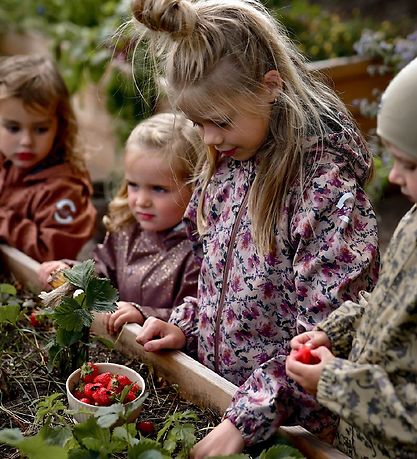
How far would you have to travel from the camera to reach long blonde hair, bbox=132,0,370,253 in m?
2.09

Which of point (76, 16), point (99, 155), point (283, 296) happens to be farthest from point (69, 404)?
point (76, 16)

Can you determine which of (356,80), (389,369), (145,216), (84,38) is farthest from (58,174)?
(84,38)

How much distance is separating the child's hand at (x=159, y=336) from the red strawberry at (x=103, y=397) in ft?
1.16

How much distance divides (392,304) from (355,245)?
1.31ft

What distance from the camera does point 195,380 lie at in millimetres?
2473

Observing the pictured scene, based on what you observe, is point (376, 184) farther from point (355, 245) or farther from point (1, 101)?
point (355, 245)

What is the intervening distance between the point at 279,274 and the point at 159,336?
0.56 m

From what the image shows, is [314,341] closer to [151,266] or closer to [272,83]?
[272,83]

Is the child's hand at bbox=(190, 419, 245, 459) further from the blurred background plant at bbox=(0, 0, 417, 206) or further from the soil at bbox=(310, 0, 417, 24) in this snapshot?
the soil at bbox=(310, 0, 417, 24)

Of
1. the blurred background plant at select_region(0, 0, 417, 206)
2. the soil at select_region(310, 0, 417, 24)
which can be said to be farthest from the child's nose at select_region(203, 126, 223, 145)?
the soil at select_region(310, 0, 417, 24)

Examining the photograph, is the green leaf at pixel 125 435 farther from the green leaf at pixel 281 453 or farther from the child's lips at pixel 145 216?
the child's lips at pixel 145 216

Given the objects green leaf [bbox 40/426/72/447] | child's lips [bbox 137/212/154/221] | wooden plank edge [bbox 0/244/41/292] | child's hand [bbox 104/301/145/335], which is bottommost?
wooden plank edge [bbox 0/244/41/292]

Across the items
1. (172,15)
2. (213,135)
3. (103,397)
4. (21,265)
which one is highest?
(172,15)

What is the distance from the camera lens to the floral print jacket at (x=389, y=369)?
5.41 feet
